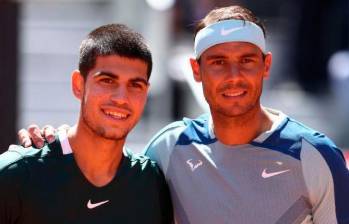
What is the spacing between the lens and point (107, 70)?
4914mm

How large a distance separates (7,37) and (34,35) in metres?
3.59

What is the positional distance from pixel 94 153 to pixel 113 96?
0.29m

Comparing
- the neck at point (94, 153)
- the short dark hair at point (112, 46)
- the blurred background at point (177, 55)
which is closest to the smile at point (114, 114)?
the neck at point (94, 153)

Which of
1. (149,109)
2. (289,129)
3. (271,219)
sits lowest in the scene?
(149,109)

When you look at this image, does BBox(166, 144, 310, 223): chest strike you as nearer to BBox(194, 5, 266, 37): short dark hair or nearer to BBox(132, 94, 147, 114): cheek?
BBox(132, 94, 147, 114): cheek

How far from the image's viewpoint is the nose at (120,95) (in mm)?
4871

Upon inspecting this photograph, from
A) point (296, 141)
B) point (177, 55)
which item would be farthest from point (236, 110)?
point (177, 55)

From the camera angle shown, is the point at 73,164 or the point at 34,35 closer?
the point at 73,164

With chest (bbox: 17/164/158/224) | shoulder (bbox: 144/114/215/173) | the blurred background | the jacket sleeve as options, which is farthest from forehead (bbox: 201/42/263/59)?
the blurred background

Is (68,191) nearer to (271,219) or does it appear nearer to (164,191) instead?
(164,191)

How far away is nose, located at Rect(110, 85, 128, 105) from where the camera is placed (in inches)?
192

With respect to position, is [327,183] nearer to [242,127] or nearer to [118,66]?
[242,127]

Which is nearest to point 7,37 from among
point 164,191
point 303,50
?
point 164,191

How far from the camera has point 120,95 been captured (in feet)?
16.0
